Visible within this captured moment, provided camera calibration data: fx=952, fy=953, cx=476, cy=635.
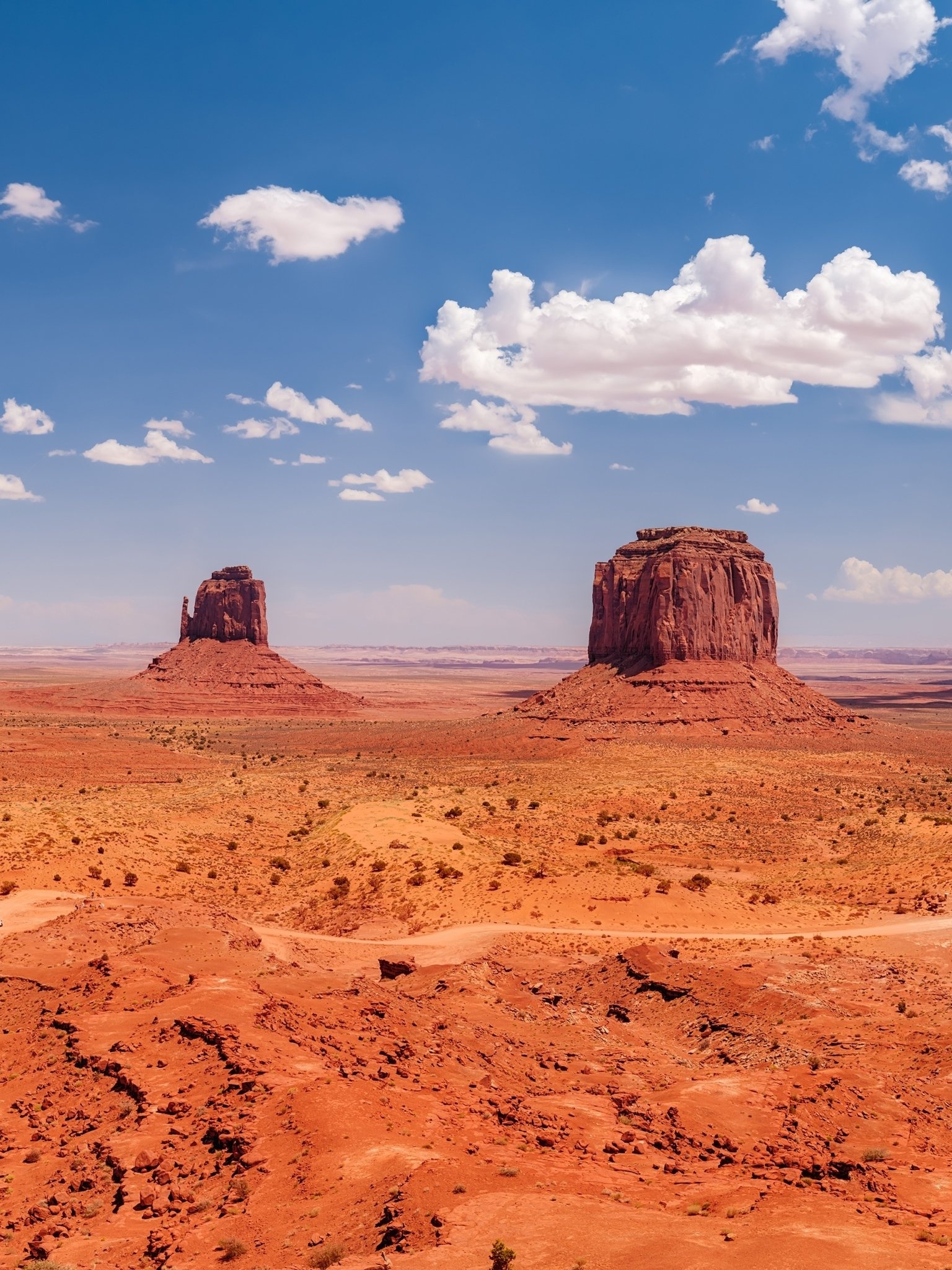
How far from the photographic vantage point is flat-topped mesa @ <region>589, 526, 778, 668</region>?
306 ft

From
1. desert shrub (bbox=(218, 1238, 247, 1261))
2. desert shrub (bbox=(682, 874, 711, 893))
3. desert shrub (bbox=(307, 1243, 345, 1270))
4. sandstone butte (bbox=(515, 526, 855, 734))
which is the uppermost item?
sandstone butte (bbox=(515, 526, 855, 734))

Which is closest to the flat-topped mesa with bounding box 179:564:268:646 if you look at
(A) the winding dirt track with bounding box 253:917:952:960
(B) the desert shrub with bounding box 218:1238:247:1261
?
(A) the winding dirt track with bounding box 253:917:952:960

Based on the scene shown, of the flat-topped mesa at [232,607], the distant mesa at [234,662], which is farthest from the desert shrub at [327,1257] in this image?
the flat-topped mesa at [232,607]

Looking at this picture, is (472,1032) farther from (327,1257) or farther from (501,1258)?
(501,1258)

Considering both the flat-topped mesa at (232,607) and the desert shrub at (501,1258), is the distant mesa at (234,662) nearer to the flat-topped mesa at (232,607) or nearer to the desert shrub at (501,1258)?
the flat-topped mesa at (232,607)

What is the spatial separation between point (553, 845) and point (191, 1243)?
31.8 meters

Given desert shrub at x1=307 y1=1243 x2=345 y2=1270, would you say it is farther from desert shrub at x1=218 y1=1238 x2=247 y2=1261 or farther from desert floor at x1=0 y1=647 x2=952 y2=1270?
desert shrub at x1=218 y1=1238 x2=247 y2=1261

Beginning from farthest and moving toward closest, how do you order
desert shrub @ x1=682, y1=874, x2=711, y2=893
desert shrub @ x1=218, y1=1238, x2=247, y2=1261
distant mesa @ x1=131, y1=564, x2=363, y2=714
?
1. distant mesa @ x1=131, y1=564, x2=363, y2=714
2. desert shrub @ x1=682, y1=874, x2=711, y2=893
3. desert shrub @ x1=218, y1=1238, x2=247, y2=1261

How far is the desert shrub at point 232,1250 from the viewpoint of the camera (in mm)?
12398

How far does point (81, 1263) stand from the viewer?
12.8 m

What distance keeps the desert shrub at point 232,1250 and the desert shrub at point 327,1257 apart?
1.14 metres

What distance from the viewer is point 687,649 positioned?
93.3 m

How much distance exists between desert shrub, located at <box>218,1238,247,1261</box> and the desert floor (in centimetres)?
4

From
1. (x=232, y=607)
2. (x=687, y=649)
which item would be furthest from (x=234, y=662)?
(x=687, y=649)
